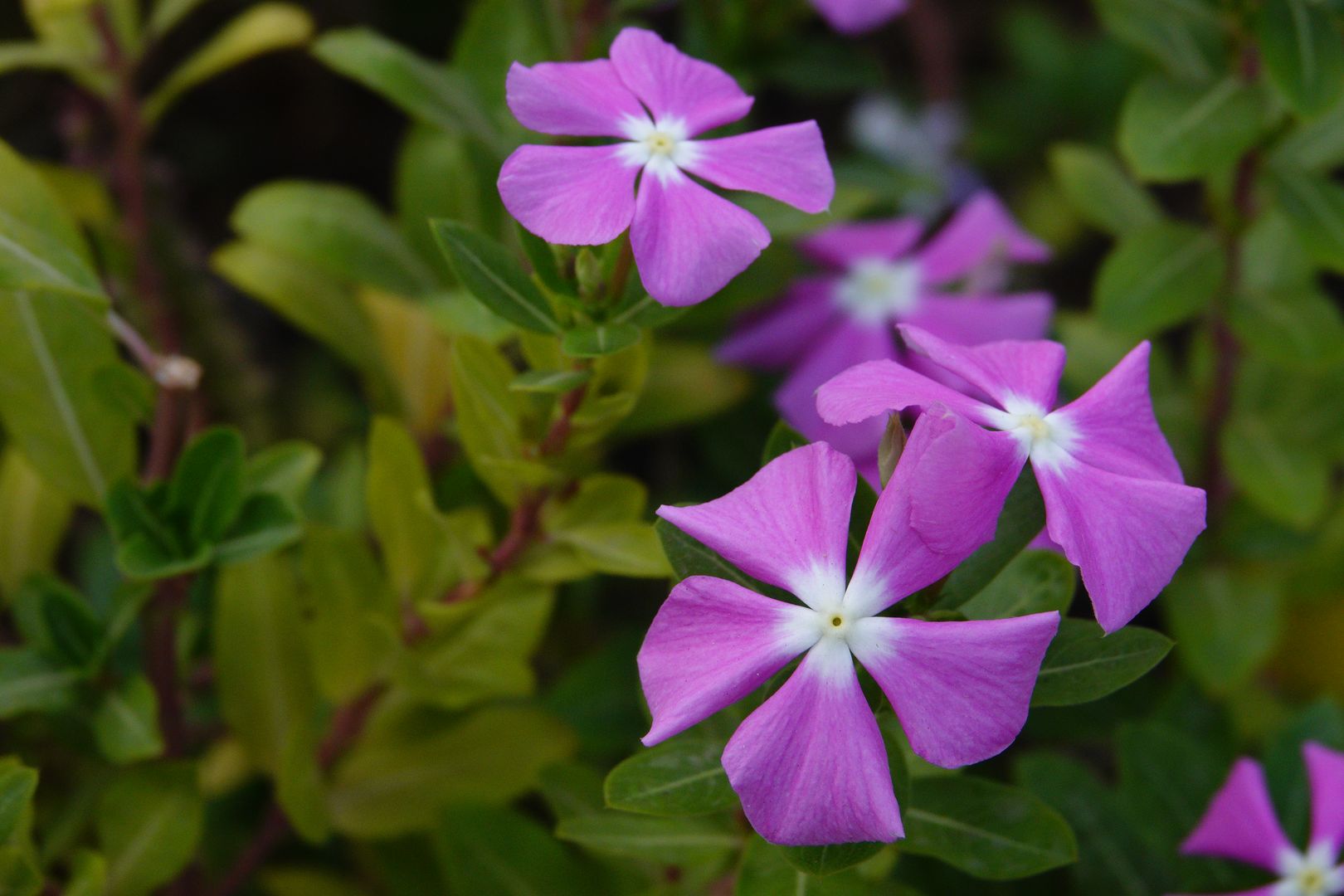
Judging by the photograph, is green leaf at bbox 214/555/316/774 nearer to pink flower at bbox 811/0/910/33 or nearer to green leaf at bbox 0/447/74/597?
green leaf at bbox 0/447/74/597

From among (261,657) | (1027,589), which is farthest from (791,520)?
(261,657)

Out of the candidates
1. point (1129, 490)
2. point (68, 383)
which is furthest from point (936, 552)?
point (68, 383)

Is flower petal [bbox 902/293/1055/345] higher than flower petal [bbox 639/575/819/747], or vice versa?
flower petal [bbox 639/575/819/747]

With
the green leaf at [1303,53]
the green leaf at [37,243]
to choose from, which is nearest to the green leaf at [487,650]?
the green leaf at [37,243]

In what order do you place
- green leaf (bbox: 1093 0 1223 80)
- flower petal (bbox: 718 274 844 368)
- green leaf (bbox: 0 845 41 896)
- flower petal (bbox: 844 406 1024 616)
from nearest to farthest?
flower petal (bbox: 844 406 1024 616), green leaf (bbox: 0 845 41 896), green leaf (bbox: 1093 0 1223 80), flower petal (bbox: 718 274 844 368)

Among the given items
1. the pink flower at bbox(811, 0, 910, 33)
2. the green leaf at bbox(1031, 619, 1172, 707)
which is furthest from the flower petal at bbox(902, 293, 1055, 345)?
the green leaf at bbox(1031, 619, 1172, 707)

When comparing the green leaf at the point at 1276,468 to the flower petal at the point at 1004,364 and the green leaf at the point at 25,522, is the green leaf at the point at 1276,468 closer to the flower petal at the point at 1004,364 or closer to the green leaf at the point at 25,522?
the flower petal at the point at 1004,364
